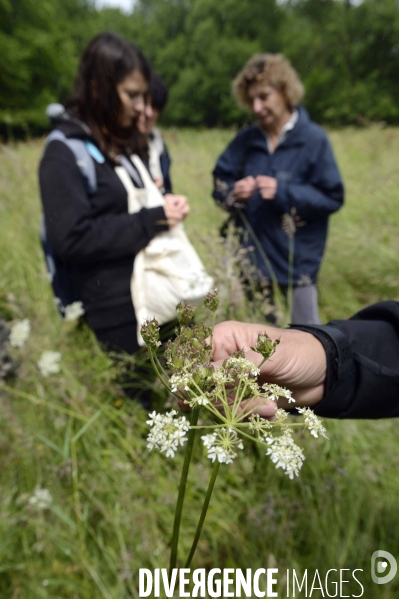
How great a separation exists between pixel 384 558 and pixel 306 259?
5.81 ft

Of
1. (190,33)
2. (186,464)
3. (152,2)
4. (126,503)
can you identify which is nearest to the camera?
(186,464)

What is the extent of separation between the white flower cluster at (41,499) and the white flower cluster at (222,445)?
1.43m

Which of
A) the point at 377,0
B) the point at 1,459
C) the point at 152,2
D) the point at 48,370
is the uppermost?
the point at 152,2

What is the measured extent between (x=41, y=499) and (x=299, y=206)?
2.19m

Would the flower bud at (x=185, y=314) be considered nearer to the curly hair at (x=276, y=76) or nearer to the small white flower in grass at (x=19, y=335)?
the small white flower in grass at (x=19, y=335)

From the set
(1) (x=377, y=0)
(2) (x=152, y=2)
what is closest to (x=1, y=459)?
(1) (x=377, y=0)

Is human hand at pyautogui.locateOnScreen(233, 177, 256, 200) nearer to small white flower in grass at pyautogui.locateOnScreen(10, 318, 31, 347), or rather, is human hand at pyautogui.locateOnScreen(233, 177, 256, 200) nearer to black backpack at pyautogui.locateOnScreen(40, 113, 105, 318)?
black backpack at pyautogui.locateOnScreen(40, 113, 105, 318)

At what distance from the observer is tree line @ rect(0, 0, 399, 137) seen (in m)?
21.4

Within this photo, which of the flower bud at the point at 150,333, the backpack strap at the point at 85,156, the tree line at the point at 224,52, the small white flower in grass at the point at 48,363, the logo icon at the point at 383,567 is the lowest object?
the logo icon at the point at 383,567

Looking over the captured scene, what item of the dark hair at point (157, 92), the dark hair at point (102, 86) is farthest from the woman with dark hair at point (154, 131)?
the dark hair at point (102, 86)

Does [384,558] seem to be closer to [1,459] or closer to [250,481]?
[250,481]

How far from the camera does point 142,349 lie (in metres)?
2.06

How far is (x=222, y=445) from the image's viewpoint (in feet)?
1.67

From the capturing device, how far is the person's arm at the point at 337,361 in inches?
34.2
